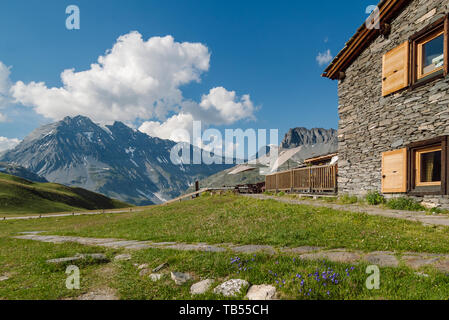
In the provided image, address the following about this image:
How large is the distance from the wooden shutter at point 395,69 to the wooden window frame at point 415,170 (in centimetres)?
306

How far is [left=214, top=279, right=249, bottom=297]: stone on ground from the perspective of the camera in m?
3.66

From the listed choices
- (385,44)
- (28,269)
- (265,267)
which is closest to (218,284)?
(265,267)

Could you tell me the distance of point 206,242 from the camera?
23.6ft

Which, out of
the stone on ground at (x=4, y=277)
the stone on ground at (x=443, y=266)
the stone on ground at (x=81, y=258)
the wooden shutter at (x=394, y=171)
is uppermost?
the wooden shutter at (x=394, y=171)

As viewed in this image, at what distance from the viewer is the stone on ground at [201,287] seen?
Answer: 3.85 meters

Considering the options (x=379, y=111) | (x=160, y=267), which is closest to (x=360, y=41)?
(x=379, y=111)

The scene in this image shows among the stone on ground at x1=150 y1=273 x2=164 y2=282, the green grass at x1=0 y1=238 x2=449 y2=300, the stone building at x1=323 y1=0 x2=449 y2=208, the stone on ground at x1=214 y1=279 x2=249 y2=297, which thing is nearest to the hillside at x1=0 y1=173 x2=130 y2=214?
the green grass at x1=0 y1=238 x2=449 y2=300

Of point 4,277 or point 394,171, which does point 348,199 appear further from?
point 4,277

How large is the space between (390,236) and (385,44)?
39.0 feet

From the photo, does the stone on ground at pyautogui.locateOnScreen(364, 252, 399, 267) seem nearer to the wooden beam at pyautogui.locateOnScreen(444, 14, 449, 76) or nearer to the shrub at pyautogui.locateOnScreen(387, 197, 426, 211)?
the shrub at pyautogui.locateOnScreen(387, 197, 426, 211)

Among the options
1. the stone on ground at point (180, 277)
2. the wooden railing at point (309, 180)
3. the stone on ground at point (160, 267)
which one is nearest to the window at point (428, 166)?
the wooden railing at point (309, 180)

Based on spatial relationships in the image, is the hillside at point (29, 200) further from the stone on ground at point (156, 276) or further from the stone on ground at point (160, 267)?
the stone on ground at point (156, 276)

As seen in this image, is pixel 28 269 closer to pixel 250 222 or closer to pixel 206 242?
pixel 206 242
